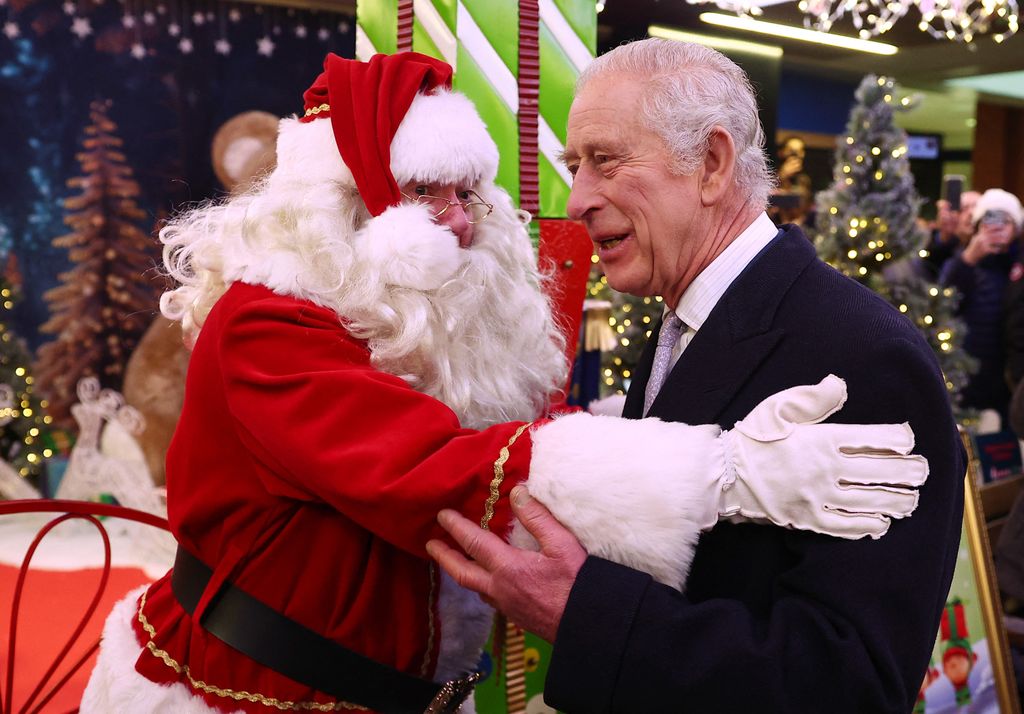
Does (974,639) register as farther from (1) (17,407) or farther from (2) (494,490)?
(1) (17,407)

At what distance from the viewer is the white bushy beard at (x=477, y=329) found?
1532 millimetres

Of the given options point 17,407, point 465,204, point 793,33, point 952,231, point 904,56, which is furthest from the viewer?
point 904,56

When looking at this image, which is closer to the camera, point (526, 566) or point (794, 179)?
point (526, 566)

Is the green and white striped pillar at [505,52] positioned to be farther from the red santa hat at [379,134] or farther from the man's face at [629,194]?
the man's face at [629,194]

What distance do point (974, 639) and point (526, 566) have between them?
269cm

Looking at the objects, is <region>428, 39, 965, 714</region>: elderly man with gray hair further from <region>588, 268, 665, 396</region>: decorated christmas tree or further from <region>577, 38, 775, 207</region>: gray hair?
<region>588, 268, 665, 396</region>: decorated christmas tree

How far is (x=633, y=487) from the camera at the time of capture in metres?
1.24

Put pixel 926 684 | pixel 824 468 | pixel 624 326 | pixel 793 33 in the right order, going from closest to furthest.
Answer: pixel 824 468
pixel 926 684
pixel 624 326
pixel 793 33

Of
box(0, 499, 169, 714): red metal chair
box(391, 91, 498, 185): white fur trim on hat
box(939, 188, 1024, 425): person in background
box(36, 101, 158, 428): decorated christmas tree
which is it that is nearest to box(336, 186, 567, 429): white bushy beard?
box(391, 91, 498, 185): white fur trim on hat

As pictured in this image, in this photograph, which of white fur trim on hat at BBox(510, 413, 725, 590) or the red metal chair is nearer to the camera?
white fur trim on hat at BBox(510, 413, 725, 590)

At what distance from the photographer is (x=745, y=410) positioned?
134 centimetres

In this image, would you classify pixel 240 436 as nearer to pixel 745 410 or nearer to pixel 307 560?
pixel 307 560

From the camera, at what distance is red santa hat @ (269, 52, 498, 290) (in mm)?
1569

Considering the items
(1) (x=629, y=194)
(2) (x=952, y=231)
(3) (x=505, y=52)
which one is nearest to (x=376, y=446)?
(1) (x=629, y=194)
